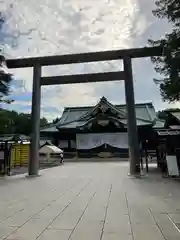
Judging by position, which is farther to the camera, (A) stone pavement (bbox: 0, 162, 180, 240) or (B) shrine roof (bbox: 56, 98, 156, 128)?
(B) shrine roof (bbox: 56, 98, 156, 128)

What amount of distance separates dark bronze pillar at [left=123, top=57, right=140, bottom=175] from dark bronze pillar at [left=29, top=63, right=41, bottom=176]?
167 inches

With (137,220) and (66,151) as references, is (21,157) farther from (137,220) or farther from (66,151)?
(137,220)

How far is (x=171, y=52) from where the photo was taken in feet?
28.4

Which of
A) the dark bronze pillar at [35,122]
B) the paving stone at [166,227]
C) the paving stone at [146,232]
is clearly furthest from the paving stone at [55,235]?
the dark bronze pillar at [35,122]

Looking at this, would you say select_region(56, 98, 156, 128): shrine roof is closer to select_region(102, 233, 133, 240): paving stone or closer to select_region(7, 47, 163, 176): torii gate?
select_region(7, 47, 163, 176): torii gate

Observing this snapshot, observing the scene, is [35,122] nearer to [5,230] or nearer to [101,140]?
[5,230]

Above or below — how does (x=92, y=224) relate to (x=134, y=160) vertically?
below

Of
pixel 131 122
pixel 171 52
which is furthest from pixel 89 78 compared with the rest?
pixel 171 52

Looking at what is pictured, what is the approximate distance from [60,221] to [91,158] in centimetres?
2184

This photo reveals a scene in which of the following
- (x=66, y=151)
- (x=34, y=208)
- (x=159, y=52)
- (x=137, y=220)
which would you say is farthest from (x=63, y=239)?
(x=66, y=151)

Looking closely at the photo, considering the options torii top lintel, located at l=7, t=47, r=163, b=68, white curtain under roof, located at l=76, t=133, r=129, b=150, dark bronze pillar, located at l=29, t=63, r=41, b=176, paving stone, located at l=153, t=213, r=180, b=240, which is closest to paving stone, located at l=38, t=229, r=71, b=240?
paving stone, located at l=153, t=213, r=180, b=240

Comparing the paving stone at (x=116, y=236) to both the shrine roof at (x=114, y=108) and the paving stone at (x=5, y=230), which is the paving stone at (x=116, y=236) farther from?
the shrine roof at (x=114, y=108)

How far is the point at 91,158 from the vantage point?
25.7 m

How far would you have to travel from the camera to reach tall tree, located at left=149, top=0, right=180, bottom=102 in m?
8.39
